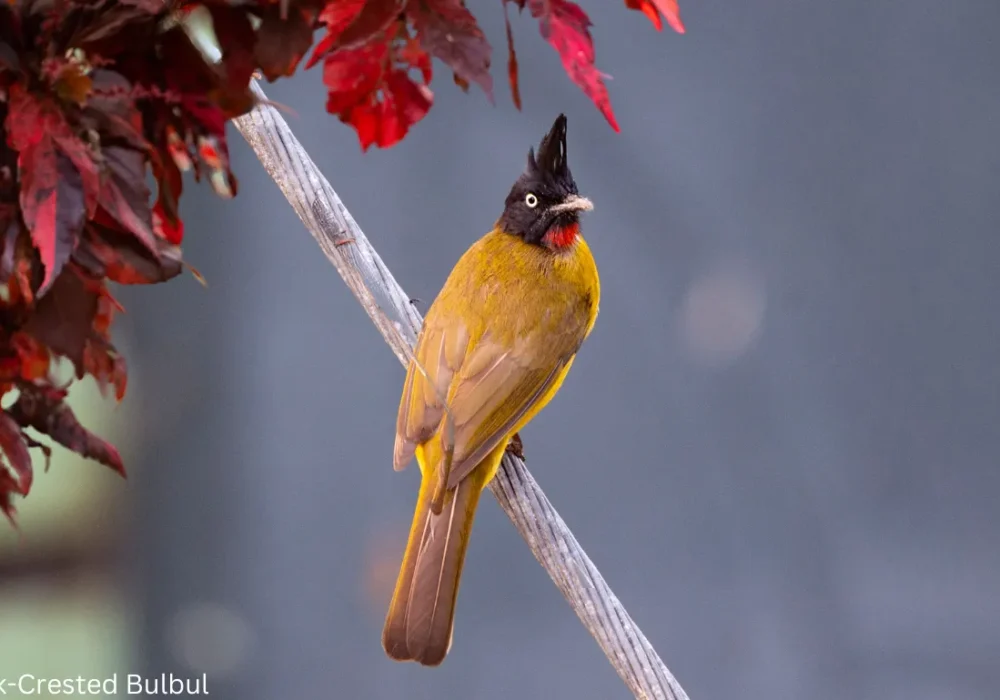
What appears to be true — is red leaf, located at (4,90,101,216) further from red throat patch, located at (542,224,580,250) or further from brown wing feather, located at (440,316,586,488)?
red throat patch, located at (542,224,580,250)

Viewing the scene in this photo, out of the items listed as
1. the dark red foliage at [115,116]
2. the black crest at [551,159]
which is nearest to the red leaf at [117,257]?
the dark red foliage at [115,116]

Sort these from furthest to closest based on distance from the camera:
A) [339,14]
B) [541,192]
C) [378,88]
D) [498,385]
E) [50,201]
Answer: [541,192]
[498,385]
[378,88]
[339,14]
[50,201]

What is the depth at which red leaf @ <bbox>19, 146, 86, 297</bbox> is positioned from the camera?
2.19 feet

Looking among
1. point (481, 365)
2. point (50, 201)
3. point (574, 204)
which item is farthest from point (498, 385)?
point (50, 201)

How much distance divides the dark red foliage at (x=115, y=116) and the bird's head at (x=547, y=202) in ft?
2.66

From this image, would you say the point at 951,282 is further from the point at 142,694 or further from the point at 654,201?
the point at 142,694

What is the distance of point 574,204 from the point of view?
170cm

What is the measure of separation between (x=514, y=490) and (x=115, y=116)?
83 centimetres

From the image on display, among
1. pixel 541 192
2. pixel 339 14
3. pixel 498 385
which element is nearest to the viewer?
pixel 339 14

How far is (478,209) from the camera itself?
9.59 feet

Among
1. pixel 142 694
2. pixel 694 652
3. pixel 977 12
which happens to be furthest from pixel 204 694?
pixel 977 12

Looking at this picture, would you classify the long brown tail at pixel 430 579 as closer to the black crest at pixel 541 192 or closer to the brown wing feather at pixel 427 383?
the brown wing feather at pixel 427 383

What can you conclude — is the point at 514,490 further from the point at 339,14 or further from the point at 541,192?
the point at 339,14

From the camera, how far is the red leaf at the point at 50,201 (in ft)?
2.19
